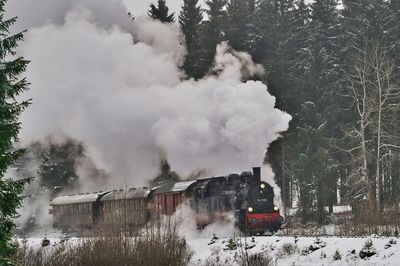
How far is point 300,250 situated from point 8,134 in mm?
10663

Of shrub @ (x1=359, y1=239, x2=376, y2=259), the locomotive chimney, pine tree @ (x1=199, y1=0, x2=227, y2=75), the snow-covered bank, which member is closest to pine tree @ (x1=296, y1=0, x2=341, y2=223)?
pine tree @ (x1=199, y1=0, x2=227, y2=75)

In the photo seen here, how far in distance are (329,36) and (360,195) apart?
17.4 m

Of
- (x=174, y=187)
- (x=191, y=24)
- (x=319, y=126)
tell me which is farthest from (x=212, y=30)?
(x=174, y=187)

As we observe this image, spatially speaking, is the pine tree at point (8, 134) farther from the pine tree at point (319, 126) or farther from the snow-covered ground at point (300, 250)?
the pine tree at point (319, 126)

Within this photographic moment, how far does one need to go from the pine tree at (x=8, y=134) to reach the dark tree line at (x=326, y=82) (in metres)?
23.0

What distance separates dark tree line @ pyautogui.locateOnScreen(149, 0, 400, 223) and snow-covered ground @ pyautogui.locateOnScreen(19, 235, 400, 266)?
12.7 m

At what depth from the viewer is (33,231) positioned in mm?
51844

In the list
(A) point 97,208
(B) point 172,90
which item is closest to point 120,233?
(A) point 97,208

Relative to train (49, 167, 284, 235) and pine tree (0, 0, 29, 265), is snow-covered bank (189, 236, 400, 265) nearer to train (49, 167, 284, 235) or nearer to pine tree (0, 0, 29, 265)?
train (49, 167, 284, 235)

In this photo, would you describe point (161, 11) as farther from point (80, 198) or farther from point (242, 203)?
point (242, 203)

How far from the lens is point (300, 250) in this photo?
19.2 metres

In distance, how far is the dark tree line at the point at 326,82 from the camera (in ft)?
118

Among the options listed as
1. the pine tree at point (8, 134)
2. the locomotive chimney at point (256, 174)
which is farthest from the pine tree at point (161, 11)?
the pine tree at point (8, 134)

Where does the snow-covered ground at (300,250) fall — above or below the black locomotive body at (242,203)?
below
